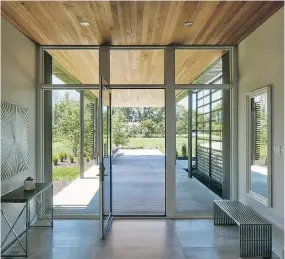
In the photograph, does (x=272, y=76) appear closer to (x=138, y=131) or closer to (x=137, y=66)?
(x=137, y=66)

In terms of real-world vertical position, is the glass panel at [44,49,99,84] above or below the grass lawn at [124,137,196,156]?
above

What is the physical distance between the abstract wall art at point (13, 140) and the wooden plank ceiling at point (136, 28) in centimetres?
119

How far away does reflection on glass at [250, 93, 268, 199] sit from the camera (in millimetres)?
4246

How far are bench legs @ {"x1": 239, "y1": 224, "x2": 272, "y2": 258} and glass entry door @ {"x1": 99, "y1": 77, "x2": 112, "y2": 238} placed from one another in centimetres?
189

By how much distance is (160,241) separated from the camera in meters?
4.31

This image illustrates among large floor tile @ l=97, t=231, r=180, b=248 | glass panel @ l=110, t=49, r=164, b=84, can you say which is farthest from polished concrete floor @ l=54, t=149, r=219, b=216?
glass panel @ l=110, t=49, r=164, b=84

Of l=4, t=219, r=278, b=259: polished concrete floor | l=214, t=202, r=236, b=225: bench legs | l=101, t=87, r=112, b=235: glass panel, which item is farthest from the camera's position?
l=214, t=202, r=236, b=225: bench legs

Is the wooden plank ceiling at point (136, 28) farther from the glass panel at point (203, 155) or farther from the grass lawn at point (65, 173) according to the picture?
the grass lawn at point (65, 173)

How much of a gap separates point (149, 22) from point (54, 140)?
8.79 ft

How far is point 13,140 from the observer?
4.23m

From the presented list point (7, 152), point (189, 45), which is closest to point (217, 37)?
point (189, 45)

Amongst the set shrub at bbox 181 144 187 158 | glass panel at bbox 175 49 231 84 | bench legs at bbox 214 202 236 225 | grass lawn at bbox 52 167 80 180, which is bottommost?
bench legs at bbox 214 202 236 225

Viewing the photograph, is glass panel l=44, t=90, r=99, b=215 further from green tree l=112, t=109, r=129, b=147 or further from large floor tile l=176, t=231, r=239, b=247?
large floor tile l=176, t=231, r=239, b=247

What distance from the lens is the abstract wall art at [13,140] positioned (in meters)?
3.93
